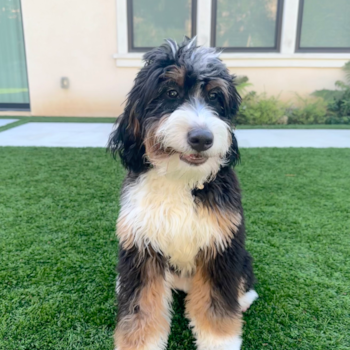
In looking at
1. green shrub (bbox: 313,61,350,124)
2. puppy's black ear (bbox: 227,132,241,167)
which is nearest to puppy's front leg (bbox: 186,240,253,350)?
puppy's black ear (bbox: 227,132,241,167)

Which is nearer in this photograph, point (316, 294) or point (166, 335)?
point (166, 335)

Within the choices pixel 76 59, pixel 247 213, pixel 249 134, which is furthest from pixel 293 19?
pixel 247 213

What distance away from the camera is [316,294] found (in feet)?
6.56

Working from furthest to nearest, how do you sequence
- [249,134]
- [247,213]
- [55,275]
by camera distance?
[249,134] → [247,213] → [55,275]

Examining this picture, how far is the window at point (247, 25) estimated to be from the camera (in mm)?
7539

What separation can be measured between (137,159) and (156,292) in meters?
0.71

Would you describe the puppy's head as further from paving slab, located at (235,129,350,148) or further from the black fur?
paving slab, located at (235,129,350,148)

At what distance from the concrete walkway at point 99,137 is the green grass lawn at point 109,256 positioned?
1.19 m

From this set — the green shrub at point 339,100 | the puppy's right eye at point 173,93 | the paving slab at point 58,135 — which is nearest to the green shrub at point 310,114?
the green shrub at point 339,100

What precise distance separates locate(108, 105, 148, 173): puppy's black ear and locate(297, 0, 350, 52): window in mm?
7291

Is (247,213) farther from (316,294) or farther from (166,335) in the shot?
(166,335)

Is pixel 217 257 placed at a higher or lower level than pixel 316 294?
higher

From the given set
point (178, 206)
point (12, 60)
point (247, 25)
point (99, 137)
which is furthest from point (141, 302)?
point (12, 60)

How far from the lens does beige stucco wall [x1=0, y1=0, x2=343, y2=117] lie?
24.4 ft
